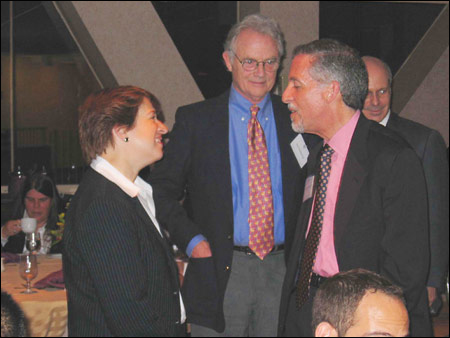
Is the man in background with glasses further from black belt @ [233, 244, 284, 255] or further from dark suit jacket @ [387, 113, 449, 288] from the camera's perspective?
dark suit jacket @ [387, 113, 449, 288]

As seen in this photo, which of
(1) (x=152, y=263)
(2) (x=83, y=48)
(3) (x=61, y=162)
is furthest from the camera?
(3) (x=61, y=162)

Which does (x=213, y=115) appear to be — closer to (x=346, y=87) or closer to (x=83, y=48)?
(x=346, y=87)

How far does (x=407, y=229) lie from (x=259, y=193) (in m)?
0.76

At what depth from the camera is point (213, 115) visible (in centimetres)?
283

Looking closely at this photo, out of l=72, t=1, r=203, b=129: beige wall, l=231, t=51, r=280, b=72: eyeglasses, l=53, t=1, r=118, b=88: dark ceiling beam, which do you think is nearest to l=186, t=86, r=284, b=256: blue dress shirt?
l=231, t=51, r=280, b=72: eyeglasses

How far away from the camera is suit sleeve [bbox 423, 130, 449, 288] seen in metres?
2.73

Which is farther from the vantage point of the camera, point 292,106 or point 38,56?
point 38,56

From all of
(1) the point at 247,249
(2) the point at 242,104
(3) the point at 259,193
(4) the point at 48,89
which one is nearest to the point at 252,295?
(1) the point at 247,249

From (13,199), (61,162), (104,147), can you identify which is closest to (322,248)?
(104,147)

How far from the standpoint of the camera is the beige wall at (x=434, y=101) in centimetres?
606

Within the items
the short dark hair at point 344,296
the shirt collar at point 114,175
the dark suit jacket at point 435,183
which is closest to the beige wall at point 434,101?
the dark suit jacket at point 435,183

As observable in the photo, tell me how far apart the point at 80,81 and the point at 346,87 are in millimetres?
5604

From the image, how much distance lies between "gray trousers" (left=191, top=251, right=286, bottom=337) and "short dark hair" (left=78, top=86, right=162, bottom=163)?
2.89 feet

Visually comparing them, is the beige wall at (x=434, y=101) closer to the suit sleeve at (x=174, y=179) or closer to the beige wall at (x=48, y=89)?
the beige wall at (x=48, y=89)
